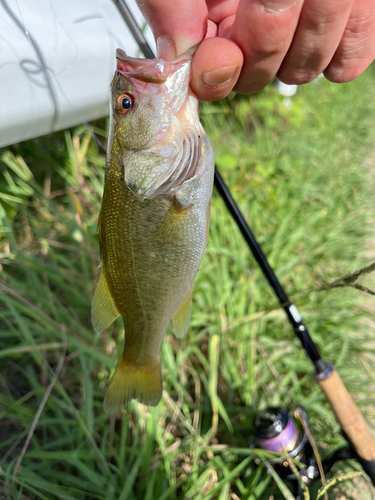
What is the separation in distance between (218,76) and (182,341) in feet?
5.27

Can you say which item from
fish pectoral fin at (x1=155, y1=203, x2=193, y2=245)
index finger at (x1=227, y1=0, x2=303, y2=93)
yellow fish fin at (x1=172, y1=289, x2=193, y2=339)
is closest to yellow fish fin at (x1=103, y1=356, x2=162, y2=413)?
yellow fish fin at (x1=172, y1=289, x2=193, y2=339)

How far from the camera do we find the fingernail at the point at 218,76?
3.19ft

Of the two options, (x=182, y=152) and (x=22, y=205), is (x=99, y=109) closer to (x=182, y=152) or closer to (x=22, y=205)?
(x=22, y=205)

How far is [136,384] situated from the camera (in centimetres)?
134

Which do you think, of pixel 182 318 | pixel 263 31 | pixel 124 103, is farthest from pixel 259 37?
pixel 182 318

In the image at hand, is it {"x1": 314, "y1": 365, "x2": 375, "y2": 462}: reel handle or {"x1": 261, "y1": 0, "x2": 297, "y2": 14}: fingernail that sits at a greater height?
{"x1": 261, "y1": 0, "x2": 297, "y2": 14}: fingernail

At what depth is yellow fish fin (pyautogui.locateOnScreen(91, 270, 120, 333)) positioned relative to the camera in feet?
3.97

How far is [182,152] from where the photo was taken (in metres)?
1.10

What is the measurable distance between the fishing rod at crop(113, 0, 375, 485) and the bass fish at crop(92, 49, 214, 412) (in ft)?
1.38

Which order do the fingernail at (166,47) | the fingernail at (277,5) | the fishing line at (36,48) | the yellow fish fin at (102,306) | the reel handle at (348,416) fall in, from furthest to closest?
1. the fishing line at (36,48)
2. the reel handle at (348,416)
3. the yellow fish fin at (102,306)
4. the fingernail at (166,47)
5. the fingernail at (277,5)

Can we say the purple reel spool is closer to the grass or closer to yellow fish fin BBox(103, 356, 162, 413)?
the grass

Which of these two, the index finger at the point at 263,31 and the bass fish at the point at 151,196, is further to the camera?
the bass fish at the point at 151,196

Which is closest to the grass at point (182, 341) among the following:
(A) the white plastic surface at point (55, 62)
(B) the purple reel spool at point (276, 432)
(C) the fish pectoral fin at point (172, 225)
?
(B) the purple reel spool at point (276, 432)

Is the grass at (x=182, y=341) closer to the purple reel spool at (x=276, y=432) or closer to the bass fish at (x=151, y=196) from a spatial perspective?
the purple reel spool at (x=276, y=432)
